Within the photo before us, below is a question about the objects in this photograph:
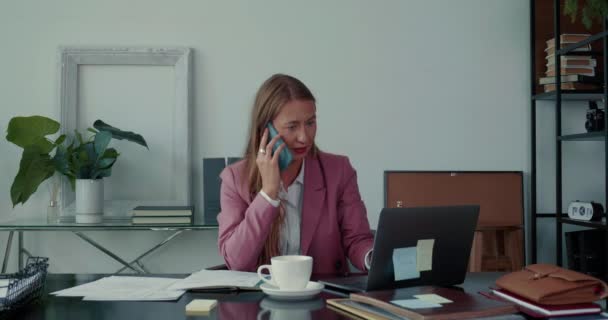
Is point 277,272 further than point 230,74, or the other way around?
point 230,74

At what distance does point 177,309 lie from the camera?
1.15 m

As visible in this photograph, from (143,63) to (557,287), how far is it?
2.63 metres

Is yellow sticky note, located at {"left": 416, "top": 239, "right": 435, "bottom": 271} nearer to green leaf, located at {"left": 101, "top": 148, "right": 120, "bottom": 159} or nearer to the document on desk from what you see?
the document on desk

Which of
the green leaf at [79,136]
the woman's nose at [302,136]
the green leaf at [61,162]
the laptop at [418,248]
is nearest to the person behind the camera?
the laptop at [418,248]

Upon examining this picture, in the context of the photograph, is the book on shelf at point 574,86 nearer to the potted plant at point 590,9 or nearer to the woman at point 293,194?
the potted plant at point 590,9

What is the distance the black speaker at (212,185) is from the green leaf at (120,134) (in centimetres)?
32

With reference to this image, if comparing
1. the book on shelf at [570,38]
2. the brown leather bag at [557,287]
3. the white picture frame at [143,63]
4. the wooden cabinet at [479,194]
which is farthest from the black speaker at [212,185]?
the brown leather bag at [557,287]

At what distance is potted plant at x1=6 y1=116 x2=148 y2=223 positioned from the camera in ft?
9.69

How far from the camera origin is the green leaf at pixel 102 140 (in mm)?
2939

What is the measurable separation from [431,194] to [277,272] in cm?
220

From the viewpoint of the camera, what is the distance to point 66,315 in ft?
3.64

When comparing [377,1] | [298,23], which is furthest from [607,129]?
[298,23]

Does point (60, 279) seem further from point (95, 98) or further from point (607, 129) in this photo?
point (607, 129)

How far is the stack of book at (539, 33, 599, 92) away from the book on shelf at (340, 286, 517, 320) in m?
2.41
